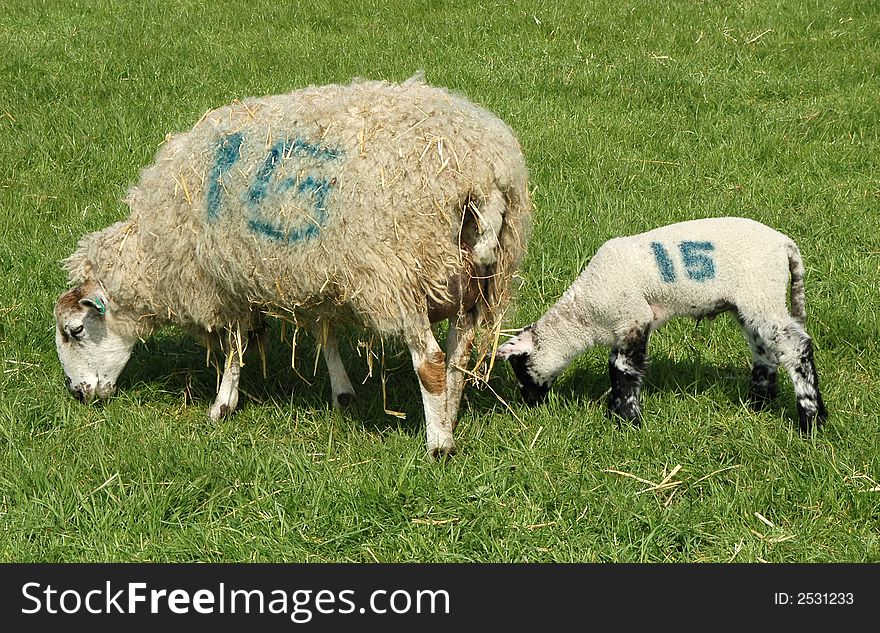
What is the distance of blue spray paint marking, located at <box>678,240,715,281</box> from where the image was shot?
475 centimetres

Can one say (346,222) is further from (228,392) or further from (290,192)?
(228,392)

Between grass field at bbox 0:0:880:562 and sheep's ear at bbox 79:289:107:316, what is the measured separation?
54 centimetres

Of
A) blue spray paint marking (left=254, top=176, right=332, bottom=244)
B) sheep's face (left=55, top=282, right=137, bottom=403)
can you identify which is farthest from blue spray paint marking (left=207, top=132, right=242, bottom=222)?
sheep's face (left=55, top=282, right=137, bottom=403)

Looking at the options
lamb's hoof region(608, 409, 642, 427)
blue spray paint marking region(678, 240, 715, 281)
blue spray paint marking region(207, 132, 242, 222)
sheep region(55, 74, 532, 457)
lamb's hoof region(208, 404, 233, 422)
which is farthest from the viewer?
lamb's hoof region(208, 404, 233, 422)

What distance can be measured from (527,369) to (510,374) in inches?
22.7

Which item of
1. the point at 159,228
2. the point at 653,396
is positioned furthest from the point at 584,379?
the point at 159,228

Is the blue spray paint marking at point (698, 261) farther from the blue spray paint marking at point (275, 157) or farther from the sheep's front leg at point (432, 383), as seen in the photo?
the blue spray paint marking at point (275, 157)

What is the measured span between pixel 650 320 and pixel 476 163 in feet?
4.21

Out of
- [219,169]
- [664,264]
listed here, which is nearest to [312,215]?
[219,169]

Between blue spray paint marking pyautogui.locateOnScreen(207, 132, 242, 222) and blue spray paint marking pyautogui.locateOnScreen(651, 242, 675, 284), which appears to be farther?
blue spray paint marking pyautogui.locateOnScreen(651, 242, 675, 284)

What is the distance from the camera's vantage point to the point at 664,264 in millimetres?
4805

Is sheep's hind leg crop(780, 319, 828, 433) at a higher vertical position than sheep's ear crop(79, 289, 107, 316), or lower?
lower

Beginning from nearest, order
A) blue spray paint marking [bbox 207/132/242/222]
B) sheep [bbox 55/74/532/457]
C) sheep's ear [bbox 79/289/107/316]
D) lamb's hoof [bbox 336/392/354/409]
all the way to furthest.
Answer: sheep [bbox 55/74/532/457] < blue spray paint marking [bbox 207/132/242/222] < sheep's ear [bbox 79/289/107/316] < lamb's hoof [bbox 336/392/354/409]

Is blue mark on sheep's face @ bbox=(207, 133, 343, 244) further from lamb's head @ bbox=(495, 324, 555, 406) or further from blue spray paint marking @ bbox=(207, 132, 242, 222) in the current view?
lamb's head @ bbox=(495, 324, 555, 406)
